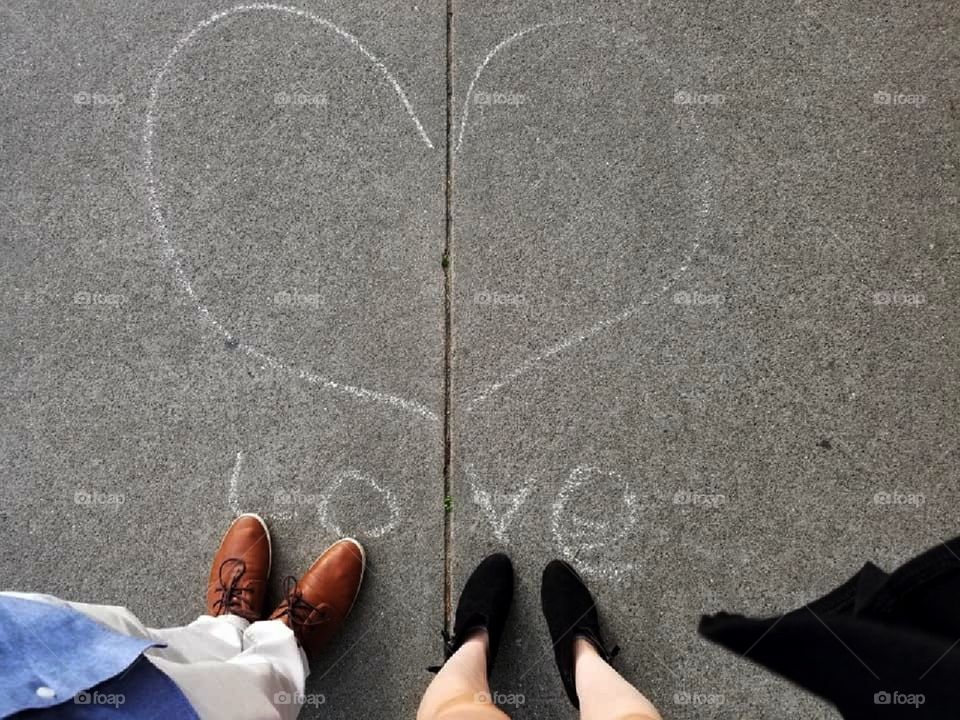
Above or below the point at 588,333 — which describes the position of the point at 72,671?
below

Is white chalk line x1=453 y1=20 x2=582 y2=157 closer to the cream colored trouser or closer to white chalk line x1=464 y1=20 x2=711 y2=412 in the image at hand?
white chalk line x1=464 y1=20 x2=711 y2=412

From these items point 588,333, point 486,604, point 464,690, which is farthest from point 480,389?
point 464,690

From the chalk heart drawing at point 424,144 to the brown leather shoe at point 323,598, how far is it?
483mm

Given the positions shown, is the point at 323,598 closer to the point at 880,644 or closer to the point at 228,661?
the point at 228,661

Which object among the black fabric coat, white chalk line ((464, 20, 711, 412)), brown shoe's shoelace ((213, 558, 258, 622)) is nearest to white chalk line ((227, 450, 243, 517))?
brown shoe's shoelace ((213, 558, 258, 622))

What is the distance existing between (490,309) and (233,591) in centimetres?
114

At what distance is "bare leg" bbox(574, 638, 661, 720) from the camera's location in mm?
1863

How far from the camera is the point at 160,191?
2549mm

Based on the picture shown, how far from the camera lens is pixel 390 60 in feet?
8.57

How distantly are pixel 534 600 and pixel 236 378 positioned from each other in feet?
3.76

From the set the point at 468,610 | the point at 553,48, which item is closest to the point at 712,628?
the point at 468,610

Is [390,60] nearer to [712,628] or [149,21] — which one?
[149,21]

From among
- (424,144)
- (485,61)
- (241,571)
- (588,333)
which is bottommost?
(241,571)

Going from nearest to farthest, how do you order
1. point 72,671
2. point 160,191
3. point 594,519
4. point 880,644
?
point 880,644, point 72,671, point 594,519, point 160,191
